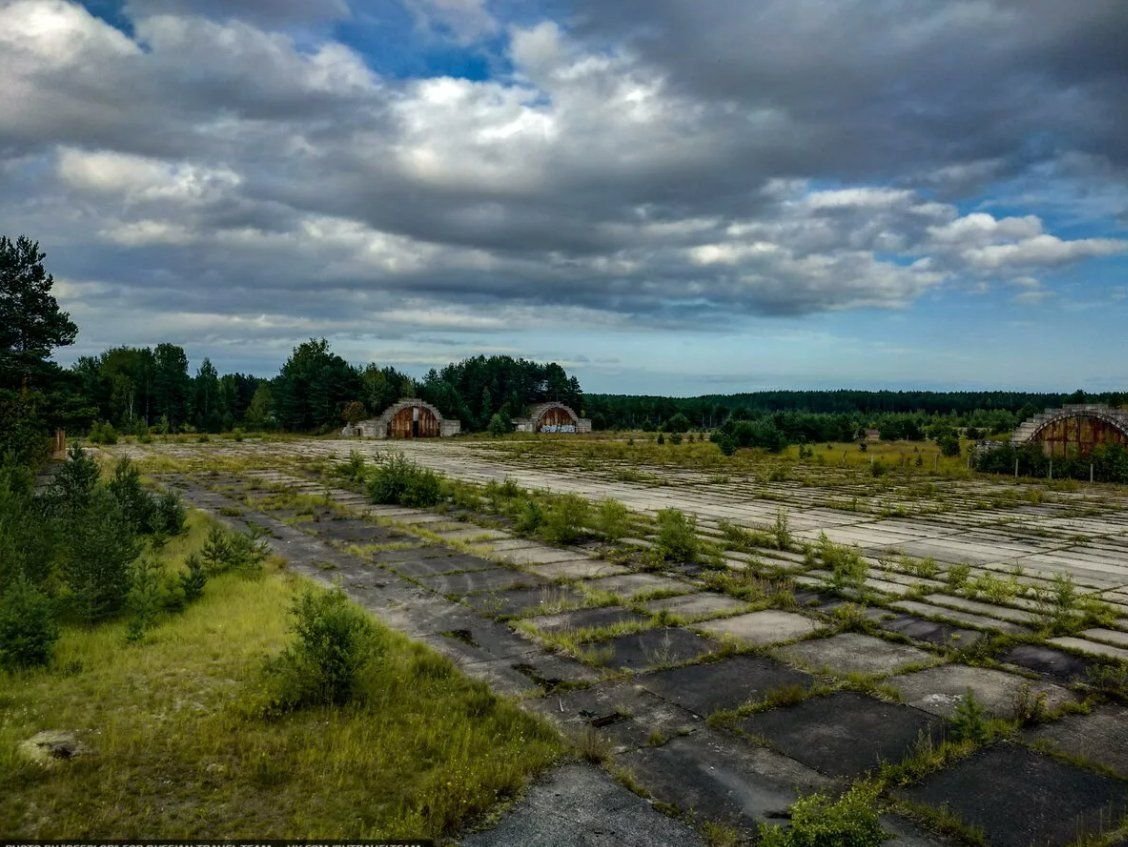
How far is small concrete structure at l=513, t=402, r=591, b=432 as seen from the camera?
85312 millimetres

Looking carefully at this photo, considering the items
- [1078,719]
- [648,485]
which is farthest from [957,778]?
[648,485]

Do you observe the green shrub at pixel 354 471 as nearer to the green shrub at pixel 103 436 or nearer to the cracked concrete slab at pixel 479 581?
the cracked concrete slab at pixel 479 581

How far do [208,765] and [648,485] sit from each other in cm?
2390

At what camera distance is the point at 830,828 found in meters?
4.04

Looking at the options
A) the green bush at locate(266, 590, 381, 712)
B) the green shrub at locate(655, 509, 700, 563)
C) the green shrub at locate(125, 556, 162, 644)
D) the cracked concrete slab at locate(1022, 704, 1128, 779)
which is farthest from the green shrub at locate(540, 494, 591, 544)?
the cracked concrete slab at locate(1022, 704, 1128, 779)

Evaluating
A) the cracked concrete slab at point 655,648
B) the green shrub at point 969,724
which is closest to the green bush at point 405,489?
the cracked concrete slab at point 655,648

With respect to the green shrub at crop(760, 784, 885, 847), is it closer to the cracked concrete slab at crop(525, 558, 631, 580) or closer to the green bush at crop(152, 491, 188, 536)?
the cracked concrete slab at crop(525, 558, 631, 580)

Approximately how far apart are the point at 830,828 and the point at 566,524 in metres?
11.4

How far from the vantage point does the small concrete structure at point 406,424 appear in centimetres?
6938

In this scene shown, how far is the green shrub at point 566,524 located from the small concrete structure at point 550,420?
68.0 meters

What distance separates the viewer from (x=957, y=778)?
539cm

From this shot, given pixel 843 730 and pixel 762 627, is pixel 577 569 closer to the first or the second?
pixel 762 627

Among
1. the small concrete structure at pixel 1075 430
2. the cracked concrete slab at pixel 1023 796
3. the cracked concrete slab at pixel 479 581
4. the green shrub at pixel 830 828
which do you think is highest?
the small concrete structure at pixel 1075 430

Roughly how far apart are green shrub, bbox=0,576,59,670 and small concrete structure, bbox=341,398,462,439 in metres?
61.9
